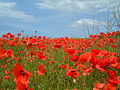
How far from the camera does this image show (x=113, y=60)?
1.74 m

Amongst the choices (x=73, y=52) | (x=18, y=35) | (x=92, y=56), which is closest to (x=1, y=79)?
(x=73, y=52)

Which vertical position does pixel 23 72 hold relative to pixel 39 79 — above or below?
above

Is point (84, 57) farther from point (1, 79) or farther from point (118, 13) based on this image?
point (118, 13)

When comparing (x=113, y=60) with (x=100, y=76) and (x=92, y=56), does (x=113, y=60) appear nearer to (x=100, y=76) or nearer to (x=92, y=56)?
(x=92, y=56)

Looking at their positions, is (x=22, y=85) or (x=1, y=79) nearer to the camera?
(x=22, y=85)

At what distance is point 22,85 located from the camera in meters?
1.25

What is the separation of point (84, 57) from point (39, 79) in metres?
1.00

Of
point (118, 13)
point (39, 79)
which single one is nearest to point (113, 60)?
point (39, 79)

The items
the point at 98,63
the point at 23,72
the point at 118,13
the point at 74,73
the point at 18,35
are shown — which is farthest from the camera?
the point at 18,35

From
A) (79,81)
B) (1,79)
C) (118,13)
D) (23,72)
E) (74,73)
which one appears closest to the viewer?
(23,72)

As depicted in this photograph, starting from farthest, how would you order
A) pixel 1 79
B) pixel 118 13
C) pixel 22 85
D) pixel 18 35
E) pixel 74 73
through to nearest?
pixel 18 35 → pixel 118 13 → pixel 1 79 → pixel 74 73 → pixel 22 85

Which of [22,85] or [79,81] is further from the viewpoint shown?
[79,81]

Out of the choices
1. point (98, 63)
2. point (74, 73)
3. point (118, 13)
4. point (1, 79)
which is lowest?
point (1, 79)

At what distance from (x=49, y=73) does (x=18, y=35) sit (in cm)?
371
